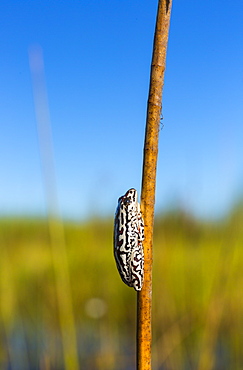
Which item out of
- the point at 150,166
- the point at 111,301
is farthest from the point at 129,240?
the point at 111,301

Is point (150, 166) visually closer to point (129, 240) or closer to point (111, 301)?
point (129, 240)

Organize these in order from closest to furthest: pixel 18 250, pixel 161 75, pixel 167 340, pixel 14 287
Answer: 1. pixel 161 75
2. pixel 167 340
3. pixel 14 287
4. pixel 18 250

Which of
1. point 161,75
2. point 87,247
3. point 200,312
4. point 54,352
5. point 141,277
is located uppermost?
point 161,75

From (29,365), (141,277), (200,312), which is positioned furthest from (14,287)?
(141,277)

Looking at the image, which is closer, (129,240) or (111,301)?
(129,240)

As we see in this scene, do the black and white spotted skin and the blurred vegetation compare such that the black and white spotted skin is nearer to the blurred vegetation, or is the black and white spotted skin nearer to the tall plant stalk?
the tall plant stalk

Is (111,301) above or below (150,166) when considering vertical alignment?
below

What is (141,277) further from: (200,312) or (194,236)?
(200,312)

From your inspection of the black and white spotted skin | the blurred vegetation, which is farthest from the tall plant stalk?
the blurred vegetation
